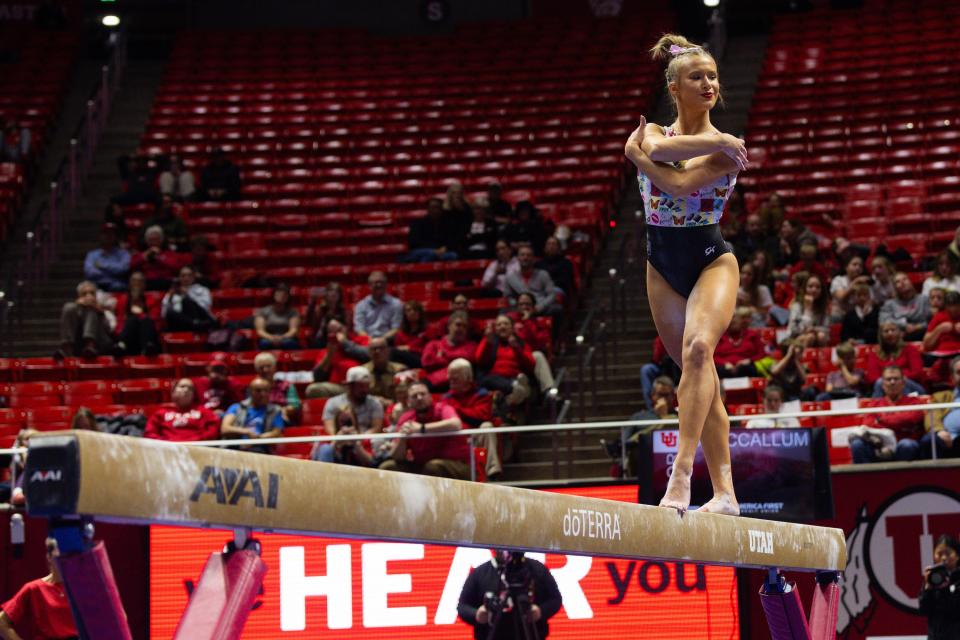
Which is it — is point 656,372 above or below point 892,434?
above

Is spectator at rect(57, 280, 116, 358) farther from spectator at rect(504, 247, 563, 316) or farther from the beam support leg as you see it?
the beam support leg

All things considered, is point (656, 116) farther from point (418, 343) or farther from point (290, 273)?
point (418, 343)

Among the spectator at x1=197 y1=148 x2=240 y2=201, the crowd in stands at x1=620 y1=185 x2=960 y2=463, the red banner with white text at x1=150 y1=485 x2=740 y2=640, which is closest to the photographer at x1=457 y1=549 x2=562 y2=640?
the red banner with white text at x1=150 y1=485 x2=740 y2=640

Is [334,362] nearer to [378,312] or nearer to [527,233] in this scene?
[378,312]

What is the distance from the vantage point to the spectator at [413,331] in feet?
37.4

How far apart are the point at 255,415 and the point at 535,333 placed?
8.28 feet

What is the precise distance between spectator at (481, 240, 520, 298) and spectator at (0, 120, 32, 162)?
7.08m

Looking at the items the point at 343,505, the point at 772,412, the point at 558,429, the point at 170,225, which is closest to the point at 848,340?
the point at 772,412

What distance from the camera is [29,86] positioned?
18500 millimetres

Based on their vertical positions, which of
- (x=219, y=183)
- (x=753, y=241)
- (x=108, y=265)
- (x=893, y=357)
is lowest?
(x=893, y=357)

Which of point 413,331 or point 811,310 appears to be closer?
point 811,310

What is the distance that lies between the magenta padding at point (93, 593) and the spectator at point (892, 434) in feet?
24.2

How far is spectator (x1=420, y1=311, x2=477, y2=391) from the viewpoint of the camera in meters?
10.9

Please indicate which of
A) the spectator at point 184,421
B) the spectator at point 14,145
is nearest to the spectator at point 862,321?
the spectator at point 184,421
